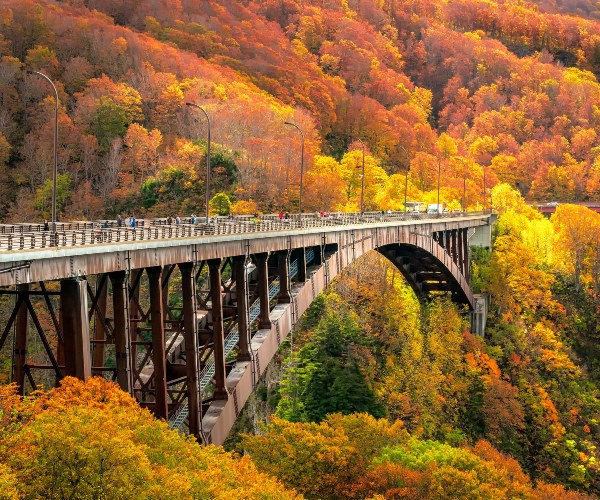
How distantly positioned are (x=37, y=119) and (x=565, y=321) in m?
55.7

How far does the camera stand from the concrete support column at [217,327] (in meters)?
35.8

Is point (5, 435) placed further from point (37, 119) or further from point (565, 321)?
point (37, 119)

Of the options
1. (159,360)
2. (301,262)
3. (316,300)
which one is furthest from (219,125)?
(159,360)

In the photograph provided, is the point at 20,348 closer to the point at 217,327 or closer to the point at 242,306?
the point at 217,327

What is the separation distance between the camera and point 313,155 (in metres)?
110

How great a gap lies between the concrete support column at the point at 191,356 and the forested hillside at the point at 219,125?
50326 mm

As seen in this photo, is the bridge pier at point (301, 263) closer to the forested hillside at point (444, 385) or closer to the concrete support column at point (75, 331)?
the forested hillside at point (444, 385)

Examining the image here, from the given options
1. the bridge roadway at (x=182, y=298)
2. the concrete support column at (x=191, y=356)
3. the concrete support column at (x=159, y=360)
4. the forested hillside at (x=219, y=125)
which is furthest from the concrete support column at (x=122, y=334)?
the forested hillside at (x=219, y=125)

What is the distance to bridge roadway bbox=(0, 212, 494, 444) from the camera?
27016mm

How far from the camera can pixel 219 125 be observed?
10175 centimetres

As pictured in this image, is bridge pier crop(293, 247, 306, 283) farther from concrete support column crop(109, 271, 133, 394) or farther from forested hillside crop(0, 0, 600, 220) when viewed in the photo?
forested hillside crop(0, 0, 600, 220)

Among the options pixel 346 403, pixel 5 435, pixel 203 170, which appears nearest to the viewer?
pixel 5 435

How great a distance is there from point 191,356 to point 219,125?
69.8 meters

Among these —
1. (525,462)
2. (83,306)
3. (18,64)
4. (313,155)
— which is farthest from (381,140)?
(83,306)
